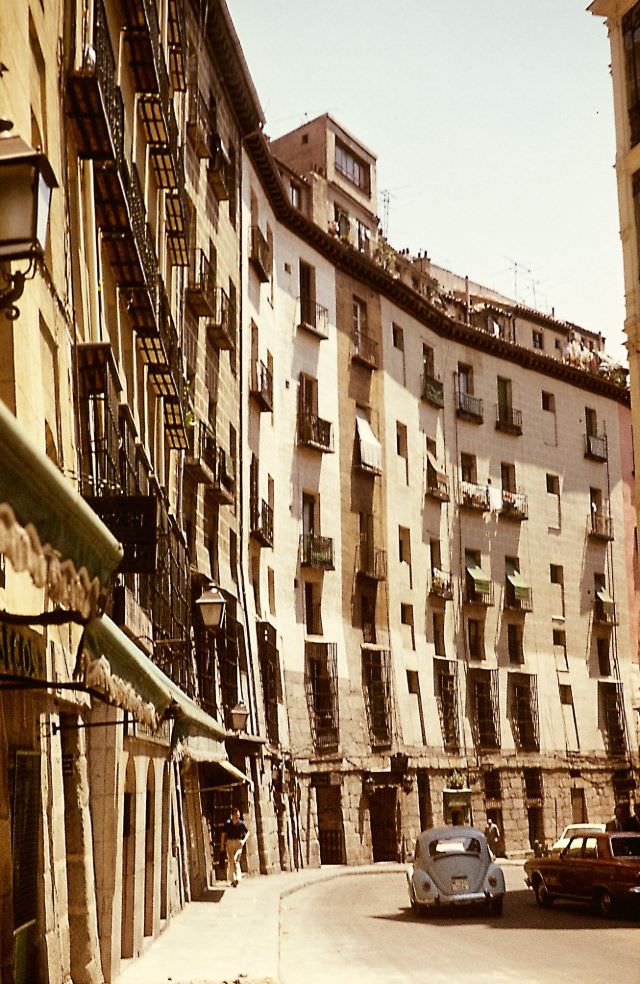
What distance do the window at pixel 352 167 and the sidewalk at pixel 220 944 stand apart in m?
30.4

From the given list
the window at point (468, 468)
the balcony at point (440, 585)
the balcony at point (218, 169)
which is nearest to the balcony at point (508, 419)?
the window at point (468, 468)

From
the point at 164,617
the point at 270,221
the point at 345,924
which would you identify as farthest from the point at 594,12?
the point at 345,924

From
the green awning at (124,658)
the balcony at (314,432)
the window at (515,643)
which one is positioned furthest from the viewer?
the window at (515,643)

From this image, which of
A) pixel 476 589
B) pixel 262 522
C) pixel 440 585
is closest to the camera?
pixel 262 522

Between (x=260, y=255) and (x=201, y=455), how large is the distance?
11.3m

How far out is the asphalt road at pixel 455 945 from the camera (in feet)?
50.1

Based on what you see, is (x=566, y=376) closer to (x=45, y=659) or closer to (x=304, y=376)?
(x=304, y=376)

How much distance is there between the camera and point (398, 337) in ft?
166

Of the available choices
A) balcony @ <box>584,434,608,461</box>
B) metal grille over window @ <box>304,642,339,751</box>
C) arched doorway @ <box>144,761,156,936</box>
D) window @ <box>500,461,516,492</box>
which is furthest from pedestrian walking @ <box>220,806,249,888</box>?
balcony @ <box>584,434,608,461</box>

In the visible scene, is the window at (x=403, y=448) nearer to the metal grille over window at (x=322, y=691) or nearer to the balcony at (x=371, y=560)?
the balcony at (x=371, y=560)

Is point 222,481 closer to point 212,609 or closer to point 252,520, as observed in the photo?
point 252,520

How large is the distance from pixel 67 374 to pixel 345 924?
12286 millimetres

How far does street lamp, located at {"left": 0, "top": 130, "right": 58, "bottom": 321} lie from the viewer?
720 cm

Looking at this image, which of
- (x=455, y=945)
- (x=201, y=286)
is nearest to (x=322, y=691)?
(x=201, y=286)
